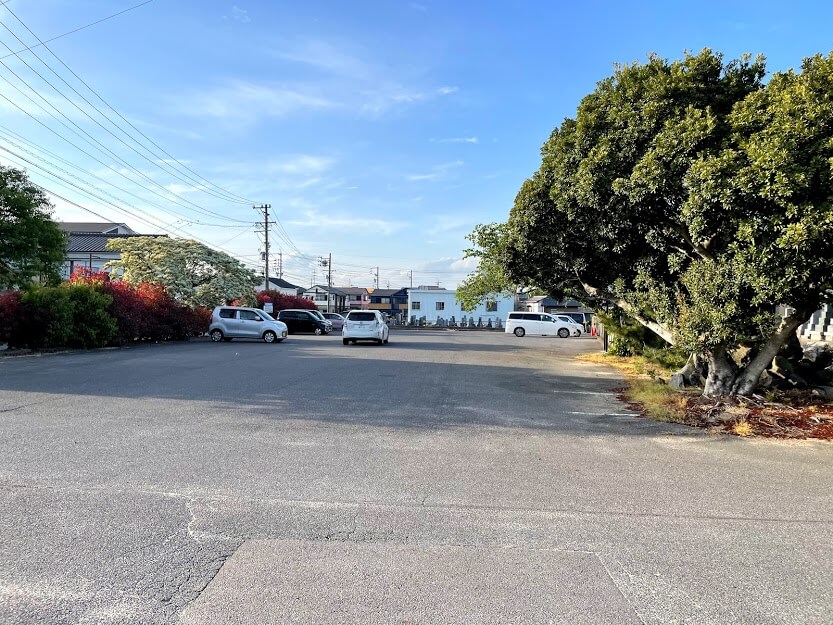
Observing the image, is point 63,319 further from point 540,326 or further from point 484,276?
point 540,326

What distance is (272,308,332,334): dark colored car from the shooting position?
34.9 meters

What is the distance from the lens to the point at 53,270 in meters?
17.3

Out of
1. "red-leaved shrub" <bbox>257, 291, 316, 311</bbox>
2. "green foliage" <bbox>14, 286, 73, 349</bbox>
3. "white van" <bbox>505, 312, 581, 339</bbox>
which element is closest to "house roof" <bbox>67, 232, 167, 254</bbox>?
"red-leaved shrub" <bbox>257, 291, 316, 311</bbox>

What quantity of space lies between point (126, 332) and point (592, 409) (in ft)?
59.3

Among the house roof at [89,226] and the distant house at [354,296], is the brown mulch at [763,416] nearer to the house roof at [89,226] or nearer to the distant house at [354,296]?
the house roof at [89,226]

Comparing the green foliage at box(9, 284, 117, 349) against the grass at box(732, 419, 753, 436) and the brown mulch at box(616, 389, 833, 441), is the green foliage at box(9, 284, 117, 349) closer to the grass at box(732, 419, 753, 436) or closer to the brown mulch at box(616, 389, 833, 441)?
the brown mulch at box(616, 389, 833, 441)

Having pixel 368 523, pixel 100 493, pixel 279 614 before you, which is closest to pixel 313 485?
pixel 368 523

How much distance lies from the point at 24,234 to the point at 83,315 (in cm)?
428

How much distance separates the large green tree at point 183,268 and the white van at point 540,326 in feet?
60.5

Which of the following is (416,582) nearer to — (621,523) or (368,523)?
(368,523)

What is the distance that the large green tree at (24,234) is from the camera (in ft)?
49.3

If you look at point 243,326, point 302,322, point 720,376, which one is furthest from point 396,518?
point 302,322

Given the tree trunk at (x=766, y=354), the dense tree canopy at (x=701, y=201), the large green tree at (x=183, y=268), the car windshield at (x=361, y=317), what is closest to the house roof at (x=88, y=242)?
the large green tree at (x=183, y=268)

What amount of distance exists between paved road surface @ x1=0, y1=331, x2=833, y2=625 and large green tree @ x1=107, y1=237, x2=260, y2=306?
21387mm
